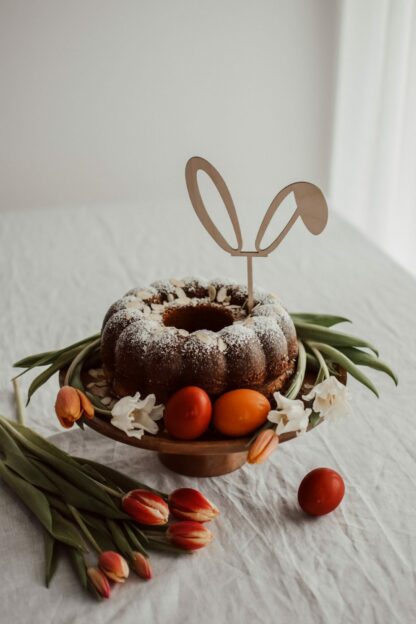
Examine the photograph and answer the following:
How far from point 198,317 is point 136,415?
0.68 feet

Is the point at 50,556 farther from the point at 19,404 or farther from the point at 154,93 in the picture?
the point at 154,93

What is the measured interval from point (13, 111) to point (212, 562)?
243 centimetres

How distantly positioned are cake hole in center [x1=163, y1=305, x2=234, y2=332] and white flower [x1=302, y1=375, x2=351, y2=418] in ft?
0.64

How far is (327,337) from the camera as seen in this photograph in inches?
41.8

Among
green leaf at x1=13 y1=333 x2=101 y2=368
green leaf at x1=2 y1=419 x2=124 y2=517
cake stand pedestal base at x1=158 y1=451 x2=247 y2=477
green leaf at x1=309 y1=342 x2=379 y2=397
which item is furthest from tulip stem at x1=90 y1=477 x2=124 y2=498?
green leaf at x1=309 y1=342 x2=379 y2=397

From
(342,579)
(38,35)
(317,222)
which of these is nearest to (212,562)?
(342,579)

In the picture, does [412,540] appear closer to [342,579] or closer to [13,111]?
[342,579]

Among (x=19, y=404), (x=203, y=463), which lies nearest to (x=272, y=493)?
(x=203, y=463)

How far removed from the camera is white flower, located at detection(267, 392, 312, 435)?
854mm

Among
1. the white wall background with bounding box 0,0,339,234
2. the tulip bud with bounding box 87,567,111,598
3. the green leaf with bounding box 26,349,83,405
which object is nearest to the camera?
the tulip bud with bounding box 87,567,111,598

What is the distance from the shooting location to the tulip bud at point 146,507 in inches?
33.2

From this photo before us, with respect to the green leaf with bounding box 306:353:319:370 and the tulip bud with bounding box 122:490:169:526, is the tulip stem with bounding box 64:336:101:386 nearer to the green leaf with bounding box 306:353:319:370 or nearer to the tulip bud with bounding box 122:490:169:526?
the tulip bud with bounding box 122:490:169:526

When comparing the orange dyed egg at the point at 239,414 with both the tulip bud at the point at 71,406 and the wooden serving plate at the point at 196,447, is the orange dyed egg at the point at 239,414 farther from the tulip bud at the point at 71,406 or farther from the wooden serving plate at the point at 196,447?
the tulip bud at the point at 71,406

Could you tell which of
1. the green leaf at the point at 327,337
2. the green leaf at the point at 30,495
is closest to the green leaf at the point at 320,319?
the green leaf at the point at 327,337
